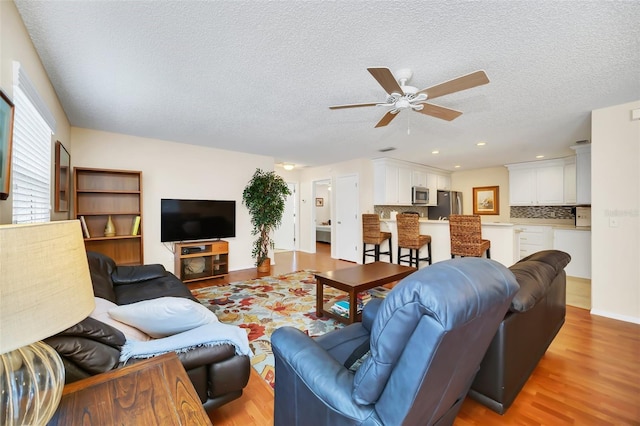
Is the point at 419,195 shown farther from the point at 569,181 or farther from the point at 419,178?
the point at 569,181

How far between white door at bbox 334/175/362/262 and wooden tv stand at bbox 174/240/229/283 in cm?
264

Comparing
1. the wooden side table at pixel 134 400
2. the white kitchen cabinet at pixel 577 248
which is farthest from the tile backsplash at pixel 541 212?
the wooden side table at pixel 134 400

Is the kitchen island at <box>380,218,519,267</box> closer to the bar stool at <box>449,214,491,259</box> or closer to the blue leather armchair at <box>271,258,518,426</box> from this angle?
the bar stool at <box>449,214,491,259</box>

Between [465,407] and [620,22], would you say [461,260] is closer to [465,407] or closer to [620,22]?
[465,407]

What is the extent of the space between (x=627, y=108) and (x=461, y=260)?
11.4ft

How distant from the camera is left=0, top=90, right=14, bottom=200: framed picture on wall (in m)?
1.34

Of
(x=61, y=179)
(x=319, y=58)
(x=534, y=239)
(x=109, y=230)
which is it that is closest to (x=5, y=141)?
A: (x=61, y=179)

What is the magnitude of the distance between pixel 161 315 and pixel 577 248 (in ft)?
20.3

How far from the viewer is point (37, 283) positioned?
A: 557 millimetres

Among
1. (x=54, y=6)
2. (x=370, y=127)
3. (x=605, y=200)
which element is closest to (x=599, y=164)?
(x=605, y=200)

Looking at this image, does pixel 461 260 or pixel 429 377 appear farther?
pixel 461 260

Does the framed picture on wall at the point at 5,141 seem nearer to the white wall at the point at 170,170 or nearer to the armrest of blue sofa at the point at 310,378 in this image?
the armrest of blue sofa at the point at 310,378

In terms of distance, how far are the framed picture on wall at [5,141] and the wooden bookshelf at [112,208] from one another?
2.34 metres

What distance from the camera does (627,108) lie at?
9.03 feet
